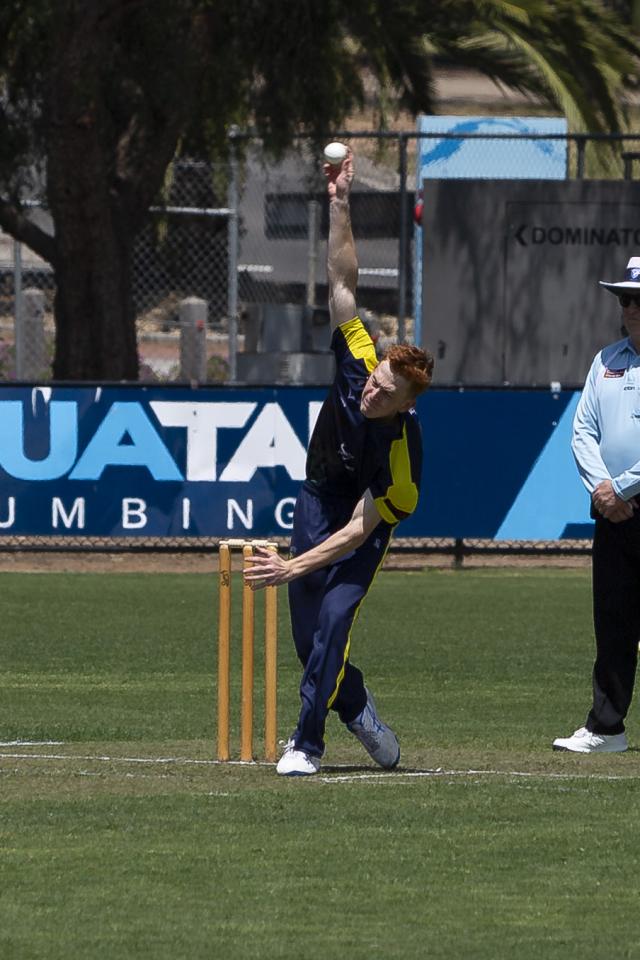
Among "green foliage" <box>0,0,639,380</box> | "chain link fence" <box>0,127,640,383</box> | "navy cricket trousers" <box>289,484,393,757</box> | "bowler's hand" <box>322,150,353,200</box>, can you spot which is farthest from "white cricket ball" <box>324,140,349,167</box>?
"chain link fence" <box>0,127,640,383</box>

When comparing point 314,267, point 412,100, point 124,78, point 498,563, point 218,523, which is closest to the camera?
point 218,523

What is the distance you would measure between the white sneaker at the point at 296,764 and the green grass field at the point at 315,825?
0.05 m

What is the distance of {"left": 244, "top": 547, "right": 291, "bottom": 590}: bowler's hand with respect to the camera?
7504 mm

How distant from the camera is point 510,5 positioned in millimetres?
22281

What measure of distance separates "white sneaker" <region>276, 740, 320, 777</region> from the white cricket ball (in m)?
2.24

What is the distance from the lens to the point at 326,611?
25.3ft

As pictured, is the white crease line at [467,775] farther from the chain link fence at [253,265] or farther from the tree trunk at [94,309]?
the tree trunk at [94,309]

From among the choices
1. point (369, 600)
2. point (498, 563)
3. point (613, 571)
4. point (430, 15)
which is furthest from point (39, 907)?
point (430, 15)

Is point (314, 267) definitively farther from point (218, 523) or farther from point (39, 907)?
point (39, 907)

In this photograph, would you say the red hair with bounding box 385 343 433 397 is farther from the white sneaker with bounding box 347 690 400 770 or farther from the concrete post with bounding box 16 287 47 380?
the concrete post with bounding box 16 287 47 380

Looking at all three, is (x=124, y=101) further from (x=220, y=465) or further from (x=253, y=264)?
(x=253, y=264)

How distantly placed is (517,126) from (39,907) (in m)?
20.3

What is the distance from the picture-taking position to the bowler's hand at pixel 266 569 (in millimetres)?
7504

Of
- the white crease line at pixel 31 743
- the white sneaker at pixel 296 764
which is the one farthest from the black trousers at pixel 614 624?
the white crease line at pixel 31 743
